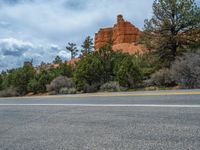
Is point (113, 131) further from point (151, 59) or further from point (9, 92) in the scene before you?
point (9, 92)

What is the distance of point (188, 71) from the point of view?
18.0 metres

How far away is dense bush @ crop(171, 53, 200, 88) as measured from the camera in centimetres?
1724

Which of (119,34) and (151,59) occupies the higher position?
(119,34)

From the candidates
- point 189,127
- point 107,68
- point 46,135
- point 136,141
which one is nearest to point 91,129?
point 46,135

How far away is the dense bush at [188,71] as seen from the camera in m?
17.2

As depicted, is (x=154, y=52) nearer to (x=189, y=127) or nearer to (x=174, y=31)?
(x=174, y=31)

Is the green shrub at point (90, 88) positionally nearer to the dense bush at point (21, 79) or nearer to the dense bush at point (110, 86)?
the dense bush at point (110, 86)

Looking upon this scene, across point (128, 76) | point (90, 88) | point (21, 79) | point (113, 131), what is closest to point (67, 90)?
point (90, 88)

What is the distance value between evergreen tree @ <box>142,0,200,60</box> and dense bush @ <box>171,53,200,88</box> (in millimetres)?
4229

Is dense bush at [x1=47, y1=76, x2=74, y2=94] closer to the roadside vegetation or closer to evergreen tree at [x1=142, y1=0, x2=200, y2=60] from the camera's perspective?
the roadside vegetation

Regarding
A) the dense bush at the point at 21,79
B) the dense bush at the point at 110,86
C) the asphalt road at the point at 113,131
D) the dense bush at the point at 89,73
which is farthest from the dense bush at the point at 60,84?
the asphalt road at the point at 113,131

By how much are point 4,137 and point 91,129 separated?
1.49 meters

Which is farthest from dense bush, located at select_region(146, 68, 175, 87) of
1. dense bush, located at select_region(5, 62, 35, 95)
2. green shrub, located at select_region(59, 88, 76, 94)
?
dense bush, located at select_region(5, 62, 35, 95)

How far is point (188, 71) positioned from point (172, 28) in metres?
6.40
